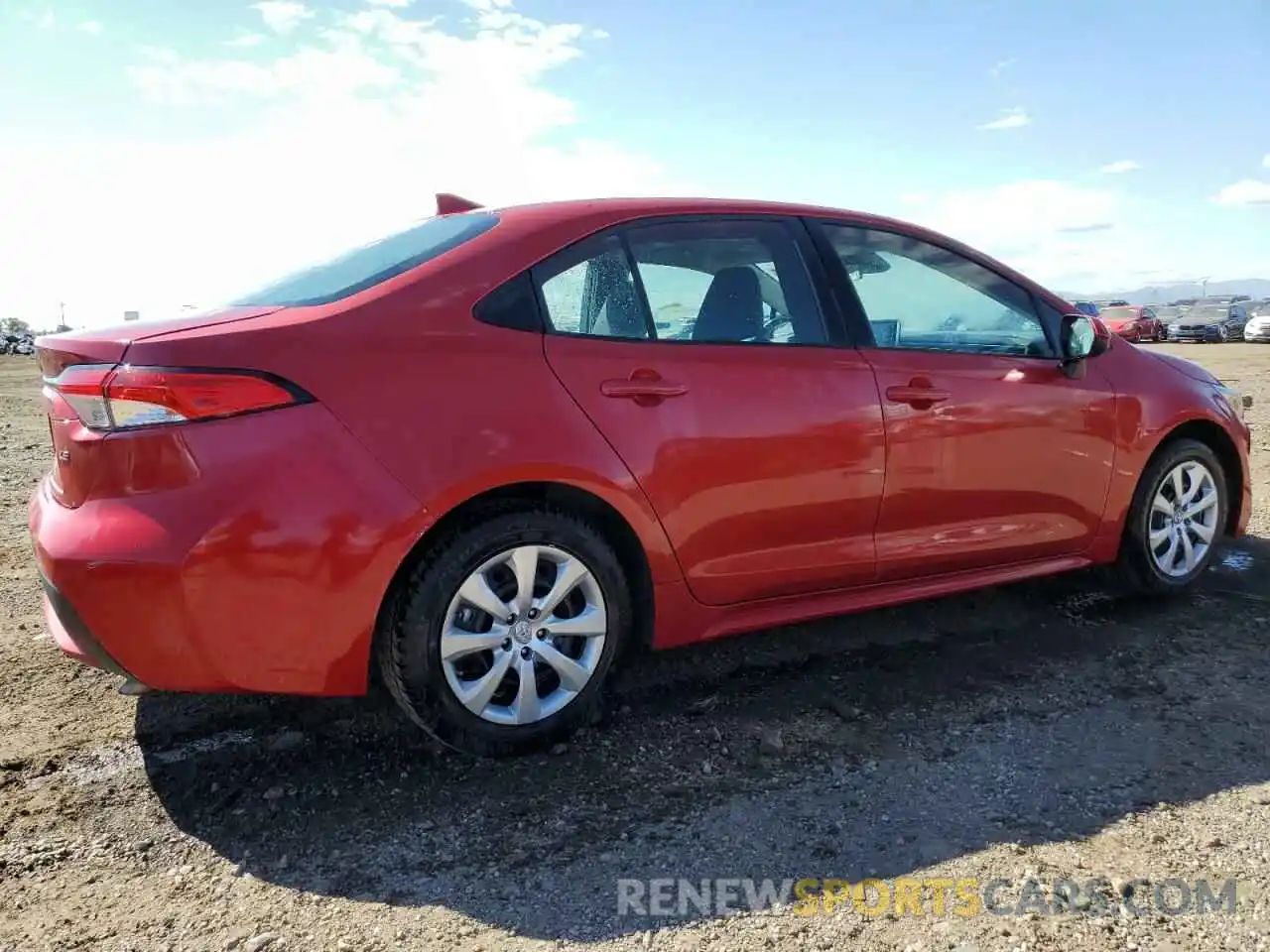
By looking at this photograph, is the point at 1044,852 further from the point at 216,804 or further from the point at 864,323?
the point at 216,804

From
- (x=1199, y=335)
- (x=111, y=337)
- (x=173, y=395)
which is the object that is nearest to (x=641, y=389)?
(x=173, y=395)

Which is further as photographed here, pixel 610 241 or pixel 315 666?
pixel 610 241

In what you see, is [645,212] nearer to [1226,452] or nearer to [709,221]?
[709,221]

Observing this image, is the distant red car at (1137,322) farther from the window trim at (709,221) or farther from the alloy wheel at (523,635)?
the alloy wheel at (523,635)

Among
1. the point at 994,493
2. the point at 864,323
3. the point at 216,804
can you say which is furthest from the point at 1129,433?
the point at 216,804

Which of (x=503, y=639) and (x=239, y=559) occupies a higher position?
(x=239, y=559)

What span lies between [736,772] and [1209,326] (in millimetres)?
39029

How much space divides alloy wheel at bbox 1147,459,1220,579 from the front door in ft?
1.25

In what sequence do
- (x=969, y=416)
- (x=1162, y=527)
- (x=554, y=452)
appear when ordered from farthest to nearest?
(x=1162, y=527) → (x=969, y=416) → (x=554, y=452)

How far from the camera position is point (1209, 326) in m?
35.3

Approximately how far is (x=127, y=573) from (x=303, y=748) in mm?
774

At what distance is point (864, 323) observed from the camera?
11.1 feet

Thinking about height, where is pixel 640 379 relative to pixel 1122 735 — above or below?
above

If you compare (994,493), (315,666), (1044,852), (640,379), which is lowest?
(1044,852)
